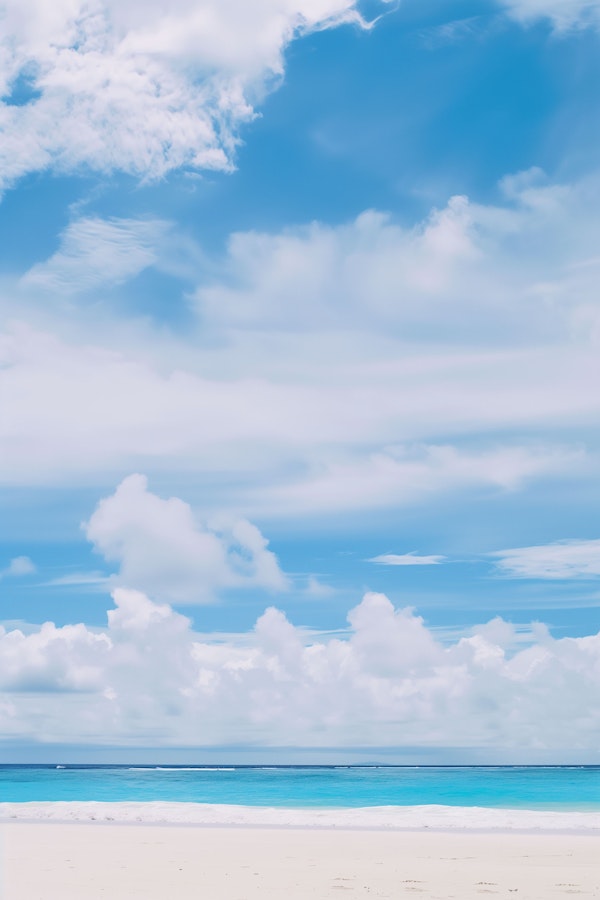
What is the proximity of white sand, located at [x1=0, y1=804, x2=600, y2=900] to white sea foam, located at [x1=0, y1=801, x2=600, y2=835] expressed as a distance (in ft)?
8.90

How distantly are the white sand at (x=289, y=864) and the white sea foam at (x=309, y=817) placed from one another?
8.90 ft

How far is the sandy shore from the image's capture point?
48.9ft

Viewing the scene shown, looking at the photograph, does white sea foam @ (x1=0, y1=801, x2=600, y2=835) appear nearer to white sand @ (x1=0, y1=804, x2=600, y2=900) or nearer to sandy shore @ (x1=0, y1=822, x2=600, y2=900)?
white sand @ (x1=0, y1=804, x2=600, y2=900)

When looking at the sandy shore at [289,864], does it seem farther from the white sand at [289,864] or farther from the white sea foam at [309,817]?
the white sea foam at [309,817]

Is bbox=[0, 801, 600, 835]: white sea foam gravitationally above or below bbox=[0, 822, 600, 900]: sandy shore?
below

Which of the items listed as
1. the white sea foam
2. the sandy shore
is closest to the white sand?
the sandy shore

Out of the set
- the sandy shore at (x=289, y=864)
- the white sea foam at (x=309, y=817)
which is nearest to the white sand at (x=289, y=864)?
the sandy shore at (x=289, y=864)

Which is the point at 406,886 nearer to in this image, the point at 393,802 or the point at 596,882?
the point at 596,882

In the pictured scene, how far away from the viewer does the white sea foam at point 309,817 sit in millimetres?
29094

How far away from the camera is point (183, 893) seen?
48.1 ft

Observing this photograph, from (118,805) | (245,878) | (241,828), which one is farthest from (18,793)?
(245,878)

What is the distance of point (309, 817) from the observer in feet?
107

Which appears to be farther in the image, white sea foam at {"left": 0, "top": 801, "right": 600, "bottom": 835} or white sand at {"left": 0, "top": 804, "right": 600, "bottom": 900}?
white sea foam at {"left": 0, "top": 801, "right": 600, "bottom": 835}

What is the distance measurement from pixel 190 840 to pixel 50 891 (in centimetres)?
971
